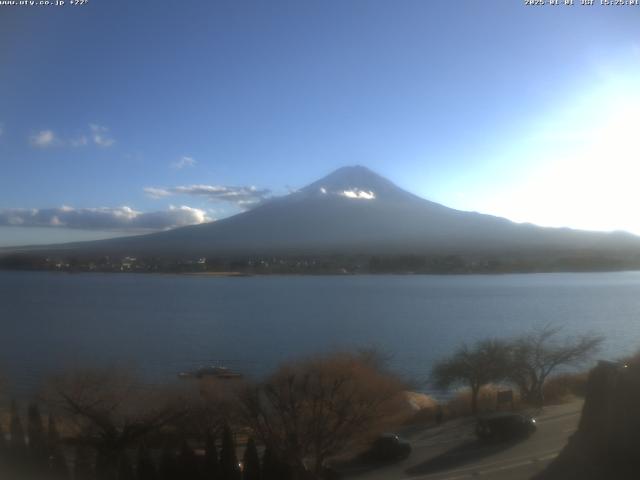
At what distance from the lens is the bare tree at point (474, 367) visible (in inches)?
311

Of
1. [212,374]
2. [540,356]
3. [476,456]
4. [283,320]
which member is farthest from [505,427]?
[283,320]

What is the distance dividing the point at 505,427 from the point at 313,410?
1.66 meters

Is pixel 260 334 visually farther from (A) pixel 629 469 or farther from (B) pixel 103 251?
(B) pixel 103 251

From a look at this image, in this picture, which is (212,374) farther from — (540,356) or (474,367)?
(540,356)

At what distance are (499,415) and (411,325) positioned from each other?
834 cm

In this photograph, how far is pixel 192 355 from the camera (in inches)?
400

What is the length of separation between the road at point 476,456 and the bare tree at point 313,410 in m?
0.36

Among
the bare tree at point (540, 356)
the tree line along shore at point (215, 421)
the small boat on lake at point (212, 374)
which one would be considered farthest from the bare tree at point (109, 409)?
the bare tree at point (540, 356)

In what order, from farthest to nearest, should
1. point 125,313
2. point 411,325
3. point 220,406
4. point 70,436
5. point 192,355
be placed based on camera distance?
1. point 125,313
2. point 411,325
3. point 192,355
4. point 220,406
5. point 70,436

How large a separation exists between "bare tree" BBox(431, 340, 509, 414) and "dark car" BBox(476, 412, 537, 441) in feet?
7.31

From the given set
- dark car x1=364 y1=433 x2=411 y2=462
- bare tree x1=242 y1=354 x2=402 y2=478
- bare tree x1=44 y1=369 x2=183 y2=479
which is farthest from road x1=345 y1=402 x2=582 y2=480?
bare tree x1=44 y1=369 x2=183 y2=479

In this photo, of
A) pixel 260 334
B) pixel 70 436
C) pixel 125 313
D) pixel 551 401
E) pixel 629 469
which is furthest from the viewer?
pixel 125 313

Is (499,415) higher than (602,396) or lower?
lower

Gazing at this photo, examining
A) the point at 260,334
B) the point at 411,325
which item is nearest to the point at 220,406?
the point at 260,334
